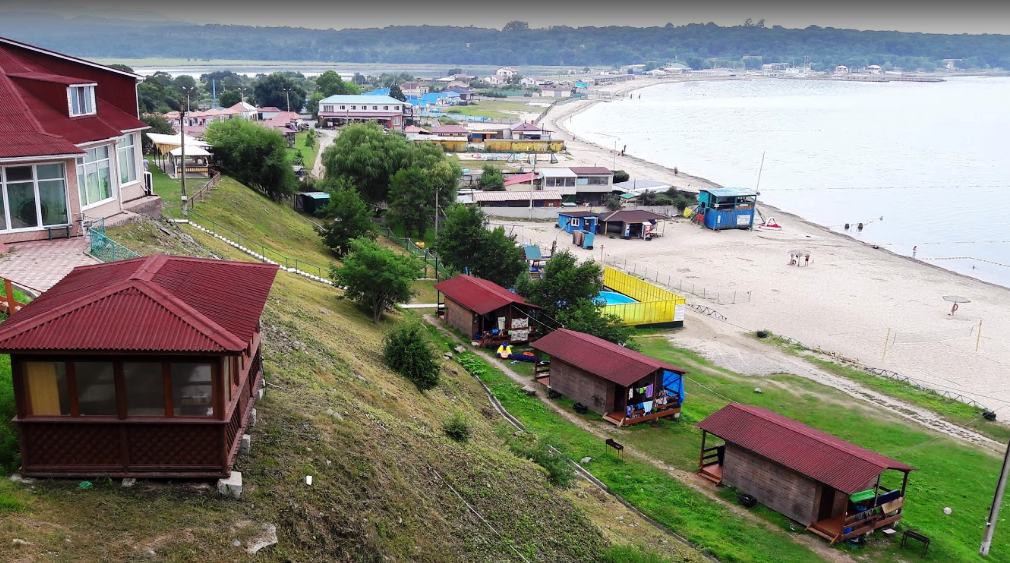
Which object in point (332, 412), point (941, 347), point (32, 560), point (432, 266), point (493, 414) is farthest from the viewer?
point (432, 266)

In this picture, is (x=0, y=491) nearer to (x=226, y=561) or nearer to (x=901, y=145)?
(x=226, y=561)

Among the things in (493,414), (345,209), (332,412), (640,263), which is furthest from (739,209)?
(332,412)

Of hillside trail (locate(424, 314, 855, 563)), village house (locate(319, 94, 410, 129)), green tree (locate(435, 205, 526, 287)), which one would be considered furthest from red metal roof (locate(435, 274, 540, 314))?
village house (locate(319, 94, 410, 129))

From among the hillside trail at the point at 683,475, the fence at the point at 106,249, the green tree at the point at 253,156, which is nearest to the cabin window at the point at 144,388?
the fence at the point at 106,249

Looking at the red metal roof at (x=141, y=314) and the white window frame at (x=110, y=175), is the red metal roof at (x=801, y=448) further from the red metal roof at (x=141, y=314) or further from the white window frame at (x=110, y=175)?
the white window frame at (x=110, y=175)

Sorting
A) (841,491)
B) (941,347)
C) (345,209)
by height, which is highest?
(345,209)

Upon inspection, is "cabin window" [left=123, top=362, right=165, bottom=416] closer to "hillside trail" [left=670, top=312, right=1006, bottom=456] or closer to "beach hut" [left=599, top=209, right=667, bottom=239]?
"hillside trail" [left=670, top=312, right=1006, bottom=456]
